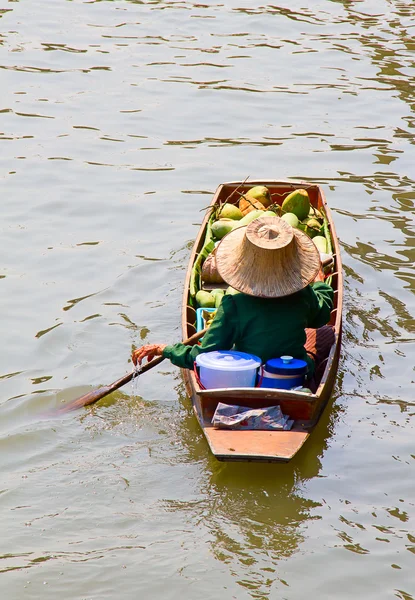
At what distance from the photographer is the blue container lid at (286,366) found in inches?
235

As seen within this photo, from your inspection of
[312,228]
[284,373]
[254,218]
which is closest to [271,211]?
[254,218]

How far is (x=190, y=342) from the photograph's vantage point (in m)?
6.65

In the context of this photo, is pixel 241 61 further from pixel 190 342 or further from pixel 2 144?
pixel 190 342

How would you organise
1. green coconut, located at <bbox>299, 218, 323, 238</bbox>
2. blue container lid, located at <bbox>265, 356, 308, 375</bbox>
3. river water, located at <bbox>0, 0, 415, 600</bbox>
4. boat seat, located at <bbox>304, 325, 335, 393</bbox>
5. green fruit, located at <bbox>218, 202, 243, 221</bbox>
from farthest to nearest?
1. green fruit, located at <bbox>218, 202, 243, 221</bbox>
2. green coconut, located at <bbox>299, 218, 323, 238</bbox>
3. boat seat, located at <bbox>304, 325, 335, 393</bbox>
4. blue container lid, located at <bbox>265, 356, 308, 375</bbox>
5. river water, located at <bbox>0, 0, 415, 600</bbox>

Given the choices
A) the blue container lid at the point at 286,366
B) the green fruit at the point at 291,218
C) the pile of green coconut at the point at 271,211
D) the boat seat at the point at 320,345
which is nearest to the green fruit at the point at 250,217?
the pile of green coconut at the point at 271,211

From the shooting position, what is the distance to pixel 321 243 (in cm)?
824

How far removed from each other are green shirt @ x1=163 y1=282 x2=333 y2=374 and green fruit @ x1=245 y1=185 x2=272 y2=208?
9.32ft

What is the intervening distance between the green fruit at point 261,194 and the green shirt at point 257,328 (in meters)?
2.84

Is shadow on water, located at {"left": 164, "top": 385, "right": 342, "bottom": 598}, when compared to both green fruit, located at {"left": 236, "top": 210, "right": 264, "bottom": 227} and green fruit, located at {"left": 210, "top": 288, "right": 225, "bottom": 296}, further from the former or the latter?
green fruit, located at {"left": 236, "top": 210, "right": 264, "bottom": 227}

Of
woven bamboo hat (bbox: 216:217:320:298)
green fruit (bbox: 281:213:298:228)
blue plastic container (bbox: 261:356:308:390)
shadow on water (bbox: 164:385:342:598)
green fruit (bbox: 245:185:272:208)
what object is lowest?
shadow on water (bbox: 164:385:342:598)

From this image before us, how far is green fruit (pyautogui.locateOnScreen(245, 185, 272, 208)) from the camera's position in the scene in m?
8.89

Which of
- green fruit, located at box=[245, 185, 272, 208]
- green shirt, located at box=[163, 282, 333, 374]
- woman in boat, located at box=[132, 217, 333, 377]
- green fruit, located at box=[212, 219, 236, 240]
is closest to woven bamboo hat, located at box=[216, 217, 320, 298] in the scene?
woman in boat, located at box=[132, 217, 333, 377]

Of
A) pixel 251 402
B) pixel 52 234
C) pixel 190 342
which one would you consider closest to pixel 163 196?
pixel 52 234

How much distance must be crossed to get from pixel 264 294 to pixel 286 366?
520mm
